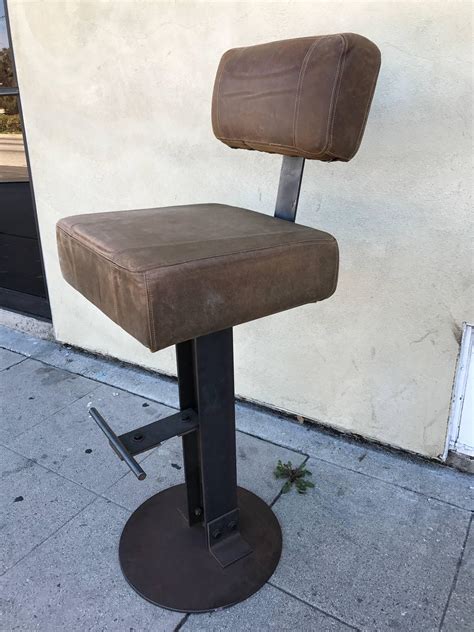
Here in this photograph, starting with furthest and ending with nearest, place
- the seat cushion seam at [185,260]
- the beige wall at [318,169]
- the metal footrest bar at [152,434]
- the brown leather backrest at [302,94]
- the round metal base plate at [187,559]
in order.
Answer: the beige wall at [318,169], the round metal base plate at [187,559], the metal footrest bar at [152,434], the brown leather backrest at [302,94], the seat cushion seam at [185,260]

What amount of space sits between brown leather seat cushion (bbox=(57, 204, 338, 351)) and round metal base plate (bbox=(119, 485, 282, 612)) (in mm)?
723

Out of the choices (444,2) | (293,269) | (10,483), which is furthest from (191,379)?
(444,2)

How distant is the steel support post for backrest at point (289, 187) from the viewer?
126 cm

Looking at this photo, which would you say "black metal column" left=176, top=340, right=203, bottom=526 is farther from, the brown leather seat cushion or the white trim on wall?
the white trim on wall

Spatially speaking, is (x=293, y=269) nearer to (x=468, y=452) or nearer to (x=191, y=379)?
(x=191, y=379)

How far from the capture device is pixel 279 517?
158 centimetres

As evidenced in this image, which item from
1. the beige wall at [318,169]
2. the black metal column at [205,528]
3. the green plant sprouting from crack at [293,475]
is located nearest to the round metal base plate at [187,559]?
the black metal column at [205,528]

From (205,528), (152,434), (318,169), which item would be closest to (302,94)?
(318,169)

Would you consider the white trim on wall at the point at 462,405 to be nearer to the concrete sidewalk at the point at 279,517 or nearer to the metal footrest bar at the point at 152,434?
the concrete sidewalk at the point at 279,517

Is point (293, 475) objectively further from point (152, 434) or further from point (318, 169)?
point (318, 169)

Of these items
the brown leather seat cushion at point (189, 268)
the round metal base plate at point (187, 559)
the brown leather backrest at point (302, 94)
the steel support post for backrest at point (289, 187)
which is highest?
the brown leather backrest at point (302, 94)

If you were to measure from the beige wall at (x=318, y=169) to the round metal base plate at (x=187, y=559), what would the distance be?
566 mm

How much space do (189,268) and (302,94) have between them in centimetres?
47

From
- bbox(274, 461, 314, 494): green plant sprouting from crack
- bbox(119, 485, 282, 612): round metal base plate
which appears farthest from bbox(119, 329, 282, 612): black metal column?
bbox(274, 461, 314, 494): green plant sprouting from crack
